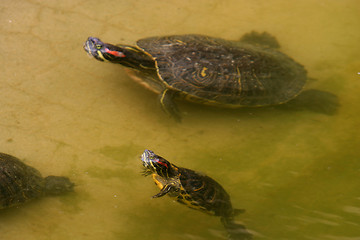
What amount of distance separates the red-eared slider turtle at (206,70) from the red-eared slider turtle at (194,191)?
3.57ft

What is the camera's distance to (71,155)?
4.08m

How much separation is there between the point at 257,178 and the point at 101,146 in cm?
151

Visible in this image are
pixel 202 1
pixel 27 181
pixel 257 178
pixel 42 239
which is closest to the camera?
pixel 42 239

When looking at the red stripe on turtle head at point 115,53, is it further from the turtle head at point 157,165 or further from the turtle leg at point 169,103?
the turtle head at point 157,165

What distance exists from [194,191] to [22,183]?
1435 millimetres

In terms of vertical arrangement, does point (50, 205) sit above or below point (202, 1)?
below

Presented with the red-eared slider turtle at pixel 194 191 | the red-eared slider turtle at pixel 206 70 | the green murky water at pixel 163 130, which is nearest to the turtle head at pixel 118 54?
the red-eared slider turtle at pixel 206 70

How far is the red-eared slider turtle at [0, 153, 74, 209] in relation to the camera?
3516mm

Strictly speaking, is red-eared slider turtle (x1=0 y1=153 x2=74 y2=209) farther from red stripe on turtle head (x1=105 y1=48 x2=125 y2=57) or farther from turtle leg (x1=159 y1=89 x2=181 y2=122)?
red stripe on turtle head (x1=105 y1=48 x2=125 y2=57)

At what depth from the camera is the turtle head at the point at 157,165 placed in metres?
3.42

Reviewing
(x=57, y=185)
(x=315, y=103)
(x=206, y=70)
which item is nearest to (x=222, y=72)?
(x=206, y=70)

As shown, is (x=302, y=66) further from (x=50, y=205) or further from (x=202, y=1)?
(x=50, y=205)

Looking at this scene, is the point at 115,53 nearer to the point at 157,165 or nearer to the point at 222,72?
the point at 222,72

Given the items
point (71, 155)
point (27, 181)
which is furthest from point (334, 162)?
point (27, 181)
